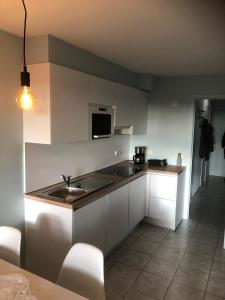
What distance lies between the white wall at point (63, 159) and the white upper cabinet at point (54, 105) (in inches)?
10.0

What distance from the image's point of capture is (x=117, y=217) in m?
3.02

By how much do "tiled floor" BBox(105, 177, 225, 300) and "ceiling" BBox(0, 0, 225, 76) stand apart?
7.65ft

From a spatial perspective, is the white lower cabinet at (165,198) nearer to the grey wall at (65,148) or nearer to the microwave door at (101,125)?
the grey wall at (65,148)

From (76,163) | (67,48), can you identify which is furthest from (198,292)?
(67,48)

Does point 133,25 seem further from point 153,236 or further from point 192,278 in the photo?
point 153,236

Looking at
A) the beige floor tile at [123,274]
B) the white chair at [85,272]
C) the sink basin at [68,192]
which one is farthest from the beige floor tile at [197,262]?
the white chair at [85,272]

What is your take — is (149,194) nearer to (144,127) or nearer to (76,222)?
(144,127)

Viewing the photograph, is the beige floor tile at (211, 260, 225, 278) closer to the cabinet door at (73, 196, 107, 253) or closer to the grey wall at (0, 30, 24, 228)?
the cabinet door at (73, 196, 107, 253)

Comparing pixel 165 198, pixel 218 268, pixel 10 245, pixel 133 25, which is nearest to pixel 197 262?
pixel 218 268

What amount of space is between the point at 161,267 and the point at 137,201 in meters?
0.94

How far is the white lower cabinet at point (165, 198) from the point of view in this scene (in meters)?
3.67

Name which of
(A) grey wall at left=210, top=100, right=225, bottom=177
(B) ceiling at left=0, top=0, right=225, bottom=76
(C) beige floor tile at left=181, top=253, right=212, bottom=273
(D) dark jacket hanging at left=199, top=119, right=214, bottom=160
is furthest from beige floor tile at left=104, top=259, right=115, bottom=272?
(A) grey wall at left=210, top=100, right=225, bottom=177

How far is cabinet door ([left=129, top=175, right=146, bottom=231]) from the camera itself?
3.35 m

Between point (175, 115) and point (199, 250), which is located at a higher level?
point (175, 115)
